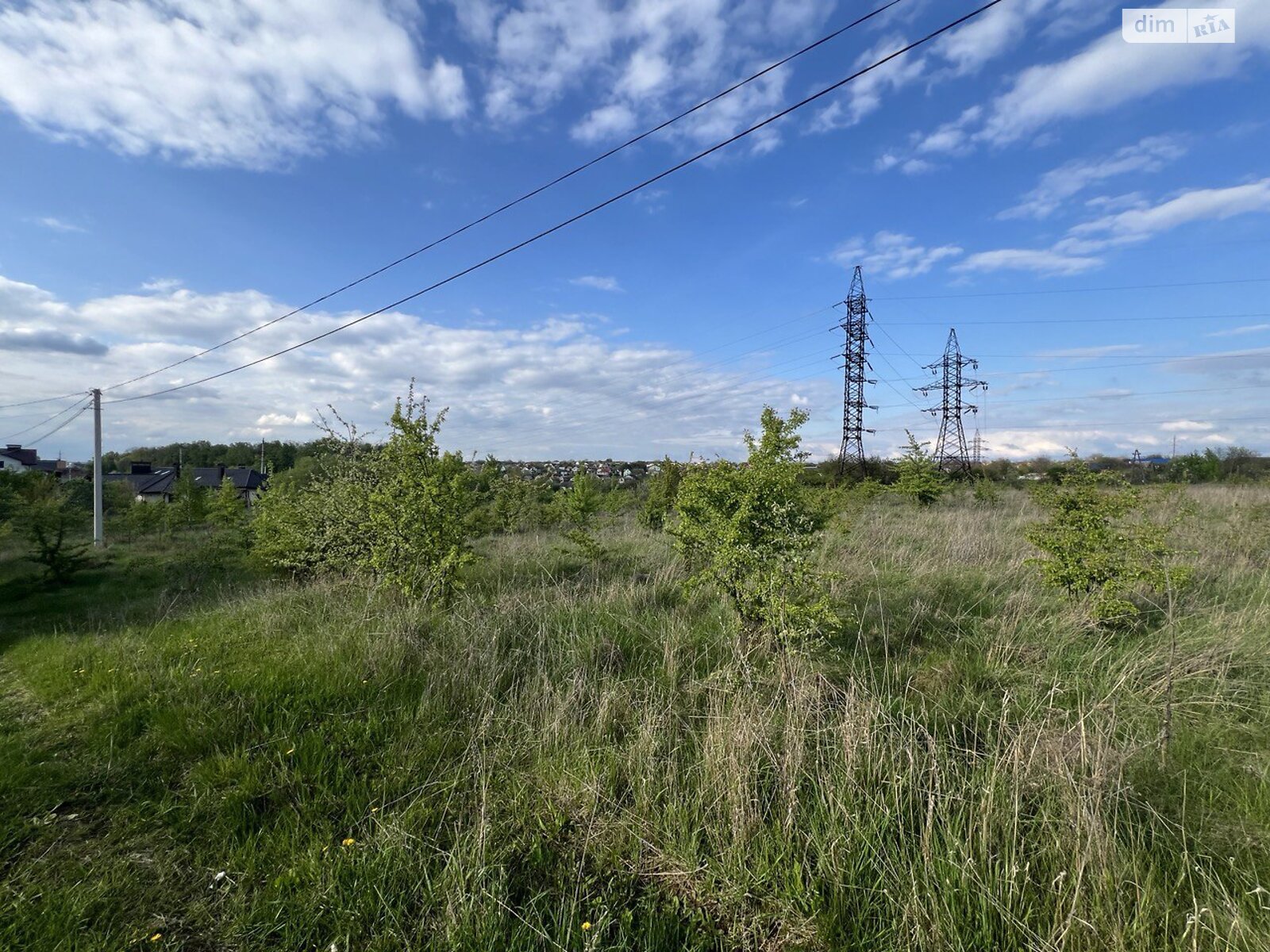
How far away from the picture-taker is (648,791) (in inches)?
98.2

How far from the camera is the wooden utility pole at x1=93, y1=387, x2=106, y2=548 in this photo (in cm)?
2091

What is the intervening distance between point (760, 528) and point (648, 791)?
2.57 m

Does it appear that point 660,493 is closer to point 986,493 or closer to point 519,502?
point 519,502

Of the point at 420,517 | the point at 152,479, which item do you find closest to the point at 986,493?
the point at 420,517

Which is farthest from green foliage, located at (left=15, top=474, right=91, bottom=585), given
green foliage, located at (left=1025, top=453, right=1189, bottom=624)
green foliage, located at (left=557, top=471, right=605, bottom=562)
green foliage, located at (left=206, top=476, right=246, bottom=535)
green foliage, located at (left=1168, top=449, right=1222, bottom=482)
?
→ green foliage, located at (left=1168, top=449, right=1222, bottom=482)

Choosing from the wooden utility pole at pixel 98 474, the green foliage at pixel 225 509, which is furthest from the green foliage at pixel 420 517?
the wooden utility pole at pixel 98 474

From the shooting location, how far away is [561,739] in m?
3.02

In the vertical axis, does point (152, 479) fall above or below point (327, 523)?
above

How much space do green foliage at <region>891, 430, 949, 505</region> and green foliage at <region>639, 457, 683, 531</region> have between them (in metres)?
7.08

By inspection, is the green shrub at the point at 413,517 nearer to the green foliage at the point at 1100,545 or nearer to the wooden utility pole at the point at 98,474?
the green foliage at the point at 1100,545

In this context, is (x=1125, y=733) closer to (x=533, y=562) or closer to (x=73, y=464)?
(x=533, y=562)

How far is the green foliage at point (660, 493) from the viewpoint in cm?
1470

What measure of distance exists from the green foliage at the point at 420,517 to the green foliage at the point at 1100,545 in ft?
19.5

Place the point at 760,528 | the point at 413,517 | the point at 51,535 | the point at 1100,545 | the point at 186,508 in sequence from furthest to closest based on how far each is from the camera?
the point at 186,508, the point at 51,535, the point at 413,517, the point at 1100,545, the point at 760,528
